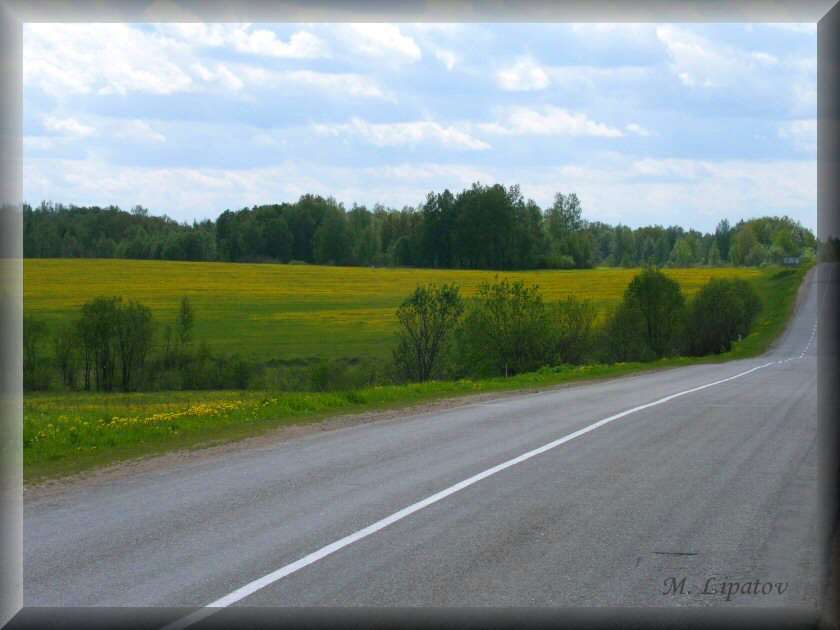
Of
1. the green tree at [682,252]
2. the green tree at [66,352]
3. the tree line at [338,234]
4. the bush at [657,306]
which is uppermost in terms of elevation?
the green tree at [682,252]

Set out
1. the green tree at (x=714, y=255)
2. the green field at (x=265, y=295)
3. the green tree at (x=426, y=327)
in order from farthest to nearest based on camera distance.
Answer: the green tree at (x=714, y=255) < the green field at (x=265, y=295) < the green tree at (x=426, y=327)

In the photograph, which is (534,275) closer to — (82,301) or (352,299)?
(352,299)

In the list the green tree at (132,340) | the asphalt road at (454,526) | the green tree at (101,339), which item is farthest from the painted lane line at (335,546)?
the green tree at (132,340)

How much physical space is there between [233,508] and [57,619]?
295 centimetres

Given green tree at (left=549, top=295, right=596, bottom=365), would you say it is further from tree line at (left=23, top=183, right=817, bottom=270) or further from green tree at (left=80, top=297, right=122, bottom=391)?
green tree at (left=80, top=297, right=122, bottom=391)

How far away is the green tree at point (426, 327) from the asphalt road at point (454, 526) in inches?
1454

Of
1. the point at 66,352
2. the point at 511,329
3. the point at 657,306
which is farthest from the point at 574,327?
the point at 66,352

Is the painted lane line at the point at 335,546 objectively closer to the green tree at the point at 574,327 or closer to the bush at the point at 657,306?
the green tree at the point at 574,327

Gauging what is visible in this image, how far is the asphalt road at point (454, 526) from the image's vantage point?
6020 millimetres

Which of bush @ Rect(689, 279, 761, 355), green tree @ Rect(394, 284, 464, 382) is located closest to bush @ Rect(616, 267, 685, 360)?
bush @ Rect(689, 279, 761, 355)

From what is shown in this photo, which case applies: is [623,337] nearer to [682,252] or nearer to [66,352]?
[66,352]

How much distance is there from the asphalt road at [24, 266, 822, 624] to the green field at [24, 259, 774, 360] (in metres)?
40.2

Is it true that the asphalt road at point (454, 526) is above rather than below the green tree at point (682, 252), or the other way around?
below

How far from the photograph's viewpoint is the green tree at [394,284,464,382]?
50.2 meters
